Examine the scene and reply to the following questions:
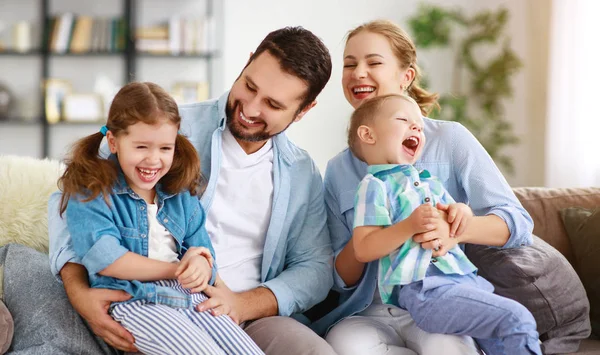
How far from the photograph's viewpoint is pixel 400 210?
1.85 metres

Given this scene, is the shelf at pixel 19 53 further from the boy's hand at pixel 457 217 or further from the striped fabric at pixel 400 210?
the boy's hand at pixel 457 217

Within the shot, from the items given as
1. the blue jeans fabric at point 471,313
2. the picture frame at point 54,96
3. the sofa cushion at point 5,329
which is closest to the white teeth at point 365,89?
the blue jeans fabric at point 471,313

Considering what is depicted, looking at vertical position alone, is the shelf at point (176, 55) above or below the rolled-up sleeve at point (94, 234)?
above

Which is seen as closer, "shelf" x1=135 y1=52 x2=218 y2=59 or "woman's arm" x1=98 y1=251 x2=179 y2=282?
"woman's arm" x1=98 y1=251 x2=179 y2=282

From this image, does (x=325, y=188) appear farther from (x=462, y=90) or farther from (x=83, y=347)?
(x=462, y=90)

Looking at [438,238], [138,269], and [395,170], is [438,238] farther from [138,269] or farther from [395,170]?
[138,269]

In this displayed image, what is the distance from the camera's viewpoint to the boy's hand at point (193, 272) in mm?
1680

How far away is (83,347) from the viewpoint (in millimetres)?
1735

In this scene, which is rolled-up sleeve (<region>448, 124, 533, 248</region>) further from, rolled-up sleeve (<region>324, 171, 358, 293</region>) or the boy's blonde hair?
rolled-up sleeve (<region>324, 171, 358, 293</region>)

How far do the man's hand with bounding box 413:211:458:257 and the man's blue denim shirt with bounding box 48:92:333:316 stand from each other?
44 cm

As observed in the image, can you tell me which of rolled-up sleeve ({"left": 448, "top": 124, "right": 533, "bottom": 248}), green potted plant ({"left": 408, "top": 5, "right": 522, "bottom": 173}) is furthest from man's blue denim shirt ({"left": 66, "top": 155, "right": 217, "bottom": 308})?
green potted plant ({"left": 408, "top": 5, "right": 522, "bottom": 173})

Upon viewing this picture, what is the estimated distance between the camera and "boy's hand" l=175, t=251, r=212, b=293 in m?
1.68

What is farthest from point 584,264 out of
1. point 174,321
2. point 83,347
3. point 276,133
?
point 83,347

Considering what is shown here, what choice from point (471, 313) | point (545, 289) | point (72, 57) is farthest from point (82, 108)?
point (471, 313)
